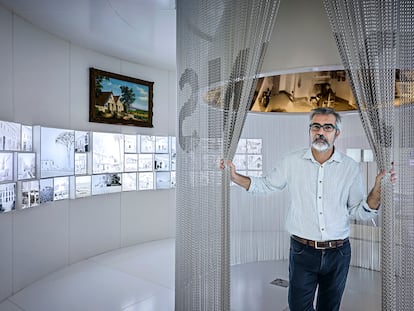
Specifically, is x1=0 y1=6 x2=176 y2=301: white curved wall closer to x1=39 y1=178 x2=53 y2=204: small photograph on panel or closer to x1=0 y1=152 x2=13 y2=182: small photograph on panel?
x1=39 y1=178 x2=53 y2=204: small photograph on panel

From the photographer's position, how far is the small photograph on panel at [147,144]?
17.1 ft

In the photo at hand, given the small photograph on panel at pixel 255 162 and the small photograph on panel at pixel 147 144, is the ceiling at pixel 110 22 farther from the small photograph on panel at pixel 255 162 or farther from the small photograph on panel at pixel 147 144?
the small photograph on panel at pixel 255 162

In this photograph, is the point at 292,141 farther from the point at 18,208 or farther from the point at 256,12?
the point at 18,208

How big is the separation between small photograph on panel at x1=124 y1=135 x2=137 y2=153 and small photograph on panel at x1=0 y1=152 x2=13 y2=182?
1.93 metres

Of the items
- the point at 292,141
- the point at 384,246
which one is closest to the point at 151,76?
the point at 292,141

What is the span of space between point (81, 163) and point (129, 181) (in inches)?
35.9

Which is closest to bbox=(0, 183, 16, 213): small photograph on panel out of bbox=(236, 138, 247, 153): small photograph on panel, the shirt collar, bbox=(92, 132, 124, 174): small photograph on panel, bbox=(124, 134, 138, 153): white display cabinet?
bbox=(92, 132, 124, 174): small photograph on panel

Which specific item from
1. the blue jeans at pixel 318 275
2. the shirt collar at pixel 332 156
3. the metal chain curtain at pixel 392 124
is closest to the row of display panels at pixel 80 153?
the shirt collar at pixel 332 156

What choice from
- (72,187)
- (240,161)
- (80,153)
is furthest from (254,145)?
(72,187)

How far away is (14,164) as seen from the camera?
3.30 metres

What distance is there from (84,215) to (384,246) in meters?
3.94

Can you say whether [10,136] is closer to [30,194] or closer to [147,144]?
[30,194]

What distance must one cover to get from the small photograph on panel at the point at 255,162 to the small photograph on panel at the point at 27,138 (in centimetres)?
261

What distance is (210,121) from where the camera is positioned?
227 centimetres
